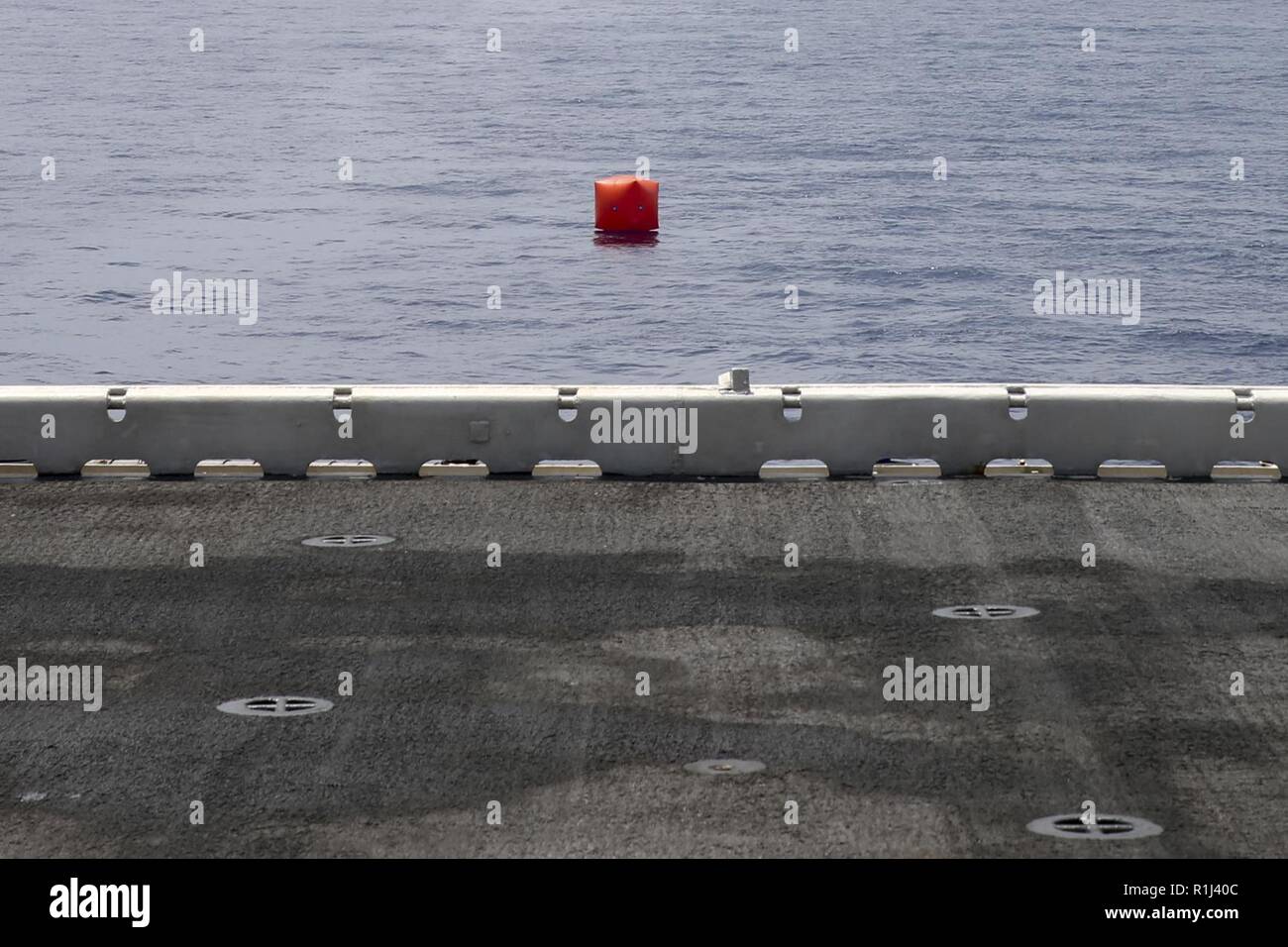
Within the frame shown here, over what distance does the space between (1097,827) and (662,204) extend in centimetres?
5891

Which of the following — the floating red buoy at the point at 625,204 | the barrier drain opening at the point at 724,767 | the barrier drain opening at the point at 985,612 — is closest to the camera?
the barrier drain opening at the point at 724,767

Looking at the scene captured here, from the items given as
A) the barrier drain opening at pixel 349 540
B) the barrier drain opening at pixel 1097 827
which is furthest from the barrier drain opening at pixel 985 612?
→ the barrier drain opening at pixel 349 540

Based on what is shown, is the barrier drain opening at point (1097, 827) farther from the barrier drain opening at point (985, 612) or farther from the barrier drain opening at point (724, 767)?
the barrier drain opening at point (985, 612)

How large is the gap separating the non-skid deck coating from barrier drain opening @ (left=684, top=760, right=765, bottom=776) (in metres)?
0.10

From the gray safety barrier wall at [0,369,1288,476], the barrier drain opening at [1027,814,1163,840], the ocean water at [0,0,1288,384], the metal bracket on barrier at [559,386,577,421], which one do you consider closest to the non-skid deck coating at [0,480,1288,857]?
the barrier drain opening at [1027,814,1163,840]

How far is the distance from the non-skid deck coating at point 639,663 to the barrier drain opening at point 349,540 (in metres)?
0.14

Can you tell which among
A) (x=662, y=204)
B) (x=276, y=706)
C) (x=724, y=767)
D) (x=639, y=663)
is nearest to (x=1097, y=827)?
(x=724, y=767)

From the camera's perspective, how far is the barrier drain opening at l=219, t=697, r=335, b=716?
9539 millimetres

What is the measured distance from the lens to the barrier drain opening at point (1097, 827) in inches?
311

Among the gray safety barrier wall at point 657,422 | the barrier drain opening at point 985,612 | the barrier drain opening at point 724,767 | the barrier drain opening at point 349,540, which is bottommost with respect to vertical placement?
the barrier drain opening at point 724,767

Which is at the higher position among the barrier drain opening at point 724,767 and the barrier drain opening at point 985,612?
the barrier drain opening at point 985,612

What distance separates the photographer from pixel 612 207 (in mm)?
56281

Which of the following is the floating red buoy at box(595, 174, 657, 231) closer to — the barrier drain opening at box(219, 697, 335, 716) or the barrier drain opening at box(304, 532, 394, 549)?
the barrier drain opening at box(304, 532, 394, 549)
